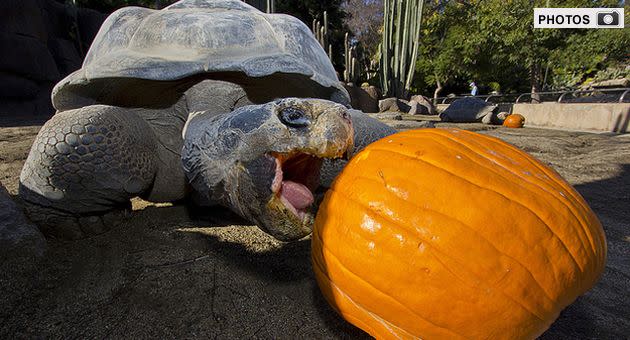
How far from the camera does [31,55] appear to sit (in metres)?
8.95

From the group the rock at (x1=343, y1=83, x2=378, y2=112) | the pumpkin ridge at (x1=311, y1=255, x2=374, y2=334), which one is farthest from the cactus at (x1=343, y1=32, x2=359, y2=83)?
the pumpkin ridge at (x1=311, y1=255, x2=374, y2=334)

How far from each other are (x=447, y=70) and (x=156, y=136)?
20.5 m

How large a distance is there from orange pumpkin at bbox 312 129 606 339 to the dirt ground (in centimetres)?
Answer: 21

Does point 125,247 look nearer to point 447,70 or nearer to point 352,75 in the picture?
point 352,75

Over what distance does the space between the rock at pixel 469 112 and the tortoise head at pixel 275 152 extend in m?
8.83

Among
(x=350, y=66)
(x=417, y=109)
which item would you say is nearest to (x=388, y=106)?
(x=417, y=109)

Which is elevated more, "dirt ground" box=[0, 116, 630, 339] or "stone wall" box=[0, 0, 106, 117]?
"stone wall" box=[0, 0, 106, 117]

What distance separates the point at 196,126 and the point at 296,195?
555 mm

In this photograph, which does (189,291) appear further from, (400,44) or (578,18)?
(578,18)

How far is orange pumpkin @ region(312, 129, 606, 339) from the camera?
72cm

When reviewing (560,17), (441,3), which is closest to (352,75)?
(560,17)

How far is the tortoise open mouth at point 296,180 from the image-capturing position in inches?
35.9

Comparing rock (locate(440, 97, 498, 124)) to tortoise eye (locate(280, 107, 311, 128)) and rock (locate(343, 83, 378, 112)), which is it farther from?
tortoise eye (locate(280, 107, 311, 128))

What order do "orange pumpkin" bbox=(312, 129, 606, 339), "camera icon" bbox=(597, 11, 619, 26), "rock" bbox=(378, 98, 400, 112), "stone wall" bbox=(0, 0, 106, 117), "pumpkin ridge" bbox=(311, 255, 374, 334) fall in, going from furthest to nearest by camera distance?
"camera icon" bbox=(597, 11, 619, 26) → "rock" bbox=(378, 98, 400, 112) → "stone wall" bbox=(0, 0, 106, 117) → "pumpkin ridge" bbox=(311, 255, 374, 334) → "orange pumpkin" bbox=(312, 129, 606, 339)
